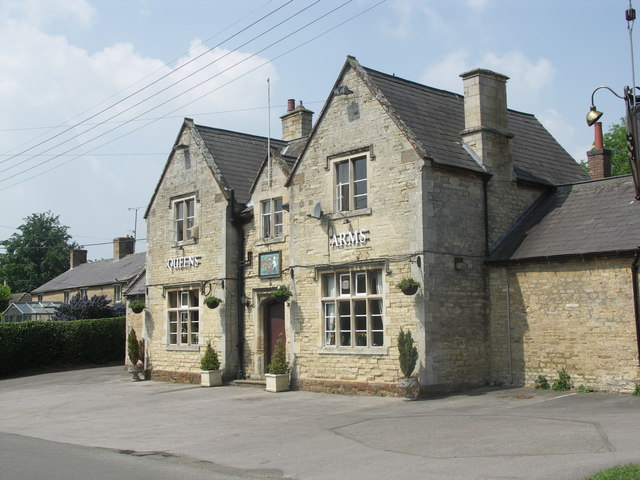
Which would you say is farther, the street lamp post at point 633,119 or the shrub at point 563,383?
the shrub at point 563,383

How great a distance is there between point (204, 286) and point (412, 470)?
1611cm

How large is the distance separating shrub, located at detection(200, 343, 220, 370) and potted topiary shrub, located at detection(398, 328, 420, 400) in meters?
8.08

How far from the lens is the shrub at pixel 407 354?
17.9 meters

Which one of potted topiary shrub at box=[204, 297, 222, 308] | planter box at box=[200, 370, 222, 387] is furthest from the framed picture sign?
planter box at box=[200, 370, 222, 387]

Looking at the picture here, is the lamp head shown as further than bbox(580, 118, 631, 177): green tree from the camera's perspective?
No

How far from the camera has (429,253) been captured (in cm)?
1856

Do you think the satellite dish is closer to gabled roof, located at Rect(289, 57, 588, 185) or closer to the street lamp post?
gabled roof, located at Rect(289, 57, 588, 185)

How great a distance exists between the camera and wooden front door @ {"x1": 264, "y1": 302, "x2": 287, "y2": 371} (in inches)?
936

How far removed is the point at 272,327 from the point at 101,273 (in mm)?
28136

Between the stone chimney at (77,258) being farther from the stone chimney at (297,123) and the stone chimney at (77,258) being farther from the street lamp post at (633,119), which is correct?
the street lamp post at (633,119)

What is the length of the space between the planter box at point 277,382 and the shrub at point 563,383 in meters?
7.47

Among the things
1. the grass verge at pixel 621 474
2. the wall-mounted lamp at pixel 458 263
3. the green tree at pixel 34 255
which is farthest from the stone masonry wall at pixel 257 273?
the green tree at pixel 34 255

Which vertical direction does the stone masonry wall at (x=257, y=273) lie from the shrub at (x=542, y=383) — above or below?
above

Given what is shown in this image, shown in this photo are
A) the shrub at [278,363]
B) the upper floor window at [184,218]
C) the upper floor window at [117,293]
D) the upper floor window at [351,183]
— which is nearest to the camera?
the upper floor window at [351,183]
